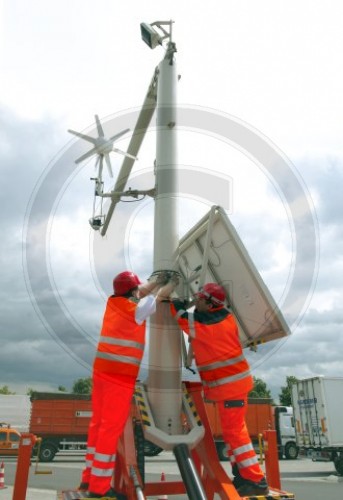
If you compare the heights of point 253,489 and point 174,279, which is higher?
point 174,279

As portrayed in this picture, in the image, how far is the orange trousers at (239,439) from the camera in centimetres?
482

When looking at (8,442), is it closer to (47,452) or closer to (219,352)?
(47,452)

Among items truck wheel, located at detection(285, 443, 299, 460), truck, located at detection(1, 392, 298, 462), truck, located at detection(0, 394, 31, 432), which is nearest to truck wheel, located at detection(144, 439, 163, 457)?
truck, located at detection(1, 392, 298, 462)

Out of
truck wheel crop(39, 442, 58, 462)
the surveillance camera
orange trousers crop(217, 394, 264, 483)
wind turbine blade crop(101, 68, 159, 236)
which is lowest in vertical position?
truck wheel crop(39, 442, 58, 462)

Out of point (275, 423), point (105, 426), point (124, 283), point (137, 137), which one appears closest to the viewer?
point (105, 426)

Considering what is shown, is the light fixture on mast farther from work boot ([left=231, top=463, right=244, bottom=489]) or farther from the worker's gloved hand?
work boot ([left=231, top=463, right=244, bottom=489])

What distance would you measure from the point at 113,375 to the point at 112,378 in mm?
35

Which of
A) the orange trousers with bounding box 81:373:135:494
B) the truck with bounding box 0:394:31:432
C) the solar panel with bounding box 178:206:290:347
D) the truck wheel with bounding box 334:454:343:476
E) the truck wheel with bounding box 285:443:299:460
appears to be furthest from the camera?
the truck with bounding box 0:394:31:432

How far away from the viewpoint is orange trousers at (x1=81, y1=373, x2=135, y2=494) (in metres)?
4.43

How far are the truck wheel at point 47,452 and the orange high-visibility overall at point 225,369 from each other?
17.5 metres

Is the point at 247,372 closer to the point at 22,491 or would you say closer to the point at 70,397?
the point at 22,491

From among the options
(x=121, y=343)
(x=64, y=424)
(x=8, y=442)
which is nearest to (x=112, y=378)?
(x=121, y=343)

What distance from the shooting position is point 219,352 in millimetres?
5141

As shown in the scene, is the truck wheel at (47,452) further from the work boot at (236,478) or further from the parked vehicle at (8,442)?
the work boot at (236,478)
